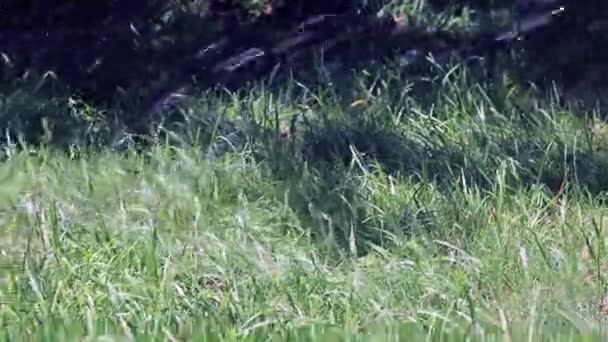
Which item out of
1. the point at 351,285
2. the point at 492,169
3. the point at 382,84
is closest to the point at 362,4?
the point at 382,84

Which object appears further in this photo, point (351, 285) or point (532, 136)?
point (532, 136)

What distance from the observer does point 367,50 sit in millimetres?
7203

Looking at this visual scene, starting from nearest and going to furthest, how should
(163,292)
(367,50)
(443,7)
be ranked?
(163,292), (367,50), (443,7)

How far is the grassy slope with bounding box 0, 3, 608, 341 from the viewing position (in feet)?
13.4

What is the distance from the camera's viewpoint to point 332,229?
15.9 feet

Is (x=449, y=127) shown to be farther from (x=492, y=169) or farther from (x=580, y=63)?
(x=580, y=63)

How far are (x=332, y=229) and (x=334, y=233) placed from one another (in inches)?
0.7

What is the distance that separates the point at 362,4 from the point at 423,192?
2890mm

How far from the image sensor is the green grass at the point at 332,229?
4094 mm

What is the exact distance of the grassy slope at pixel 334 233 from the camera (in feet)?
13.4

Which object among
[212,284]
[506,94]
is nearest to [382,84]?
[506,94]

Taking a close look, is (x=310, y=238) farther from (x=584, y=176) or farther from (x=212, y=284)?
(x=584, y=176)

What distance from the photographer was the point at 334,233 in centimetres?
484

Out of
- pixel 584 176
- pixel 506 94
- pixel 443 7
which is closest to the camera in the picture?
pixel 584 176
